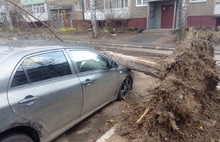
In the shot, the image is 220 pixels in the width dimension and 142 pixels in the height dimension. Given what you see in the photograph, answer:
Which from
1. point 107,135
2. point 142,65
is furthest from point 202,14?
point 107,135

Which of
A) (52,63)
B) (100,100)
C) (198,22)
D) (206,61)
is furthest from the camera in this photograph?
(198,22)

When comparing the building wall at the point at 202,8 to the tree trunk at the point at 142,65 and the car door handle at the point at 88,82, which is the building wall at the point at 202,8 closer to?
the tree trunk at the point at 142,65

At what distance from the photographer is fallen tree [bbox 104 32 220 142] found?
3.26 meters

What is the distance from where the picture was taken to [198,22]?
17.8 meters

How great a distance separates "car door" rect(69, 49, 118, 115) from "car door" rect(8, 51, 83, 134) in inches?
7.3

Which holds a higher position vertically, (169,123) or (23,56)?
(23,56)

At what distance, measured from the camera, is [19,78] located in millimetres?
2598

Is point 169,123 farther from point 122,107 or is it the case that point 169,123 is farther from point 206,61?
point 206,61

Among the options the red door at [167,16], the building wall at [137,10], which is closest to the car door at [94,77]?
the red door at [167,16]

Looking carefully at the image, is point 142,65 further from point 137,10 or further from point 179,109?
point 137,10

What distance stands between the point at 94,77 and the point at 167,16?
18157 mm

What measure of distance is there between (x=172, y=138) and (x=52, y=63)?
2244 mm

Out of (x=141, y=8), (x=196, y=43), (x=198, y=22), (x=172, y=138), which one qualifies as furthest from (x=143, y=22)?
(x=172, y=138)

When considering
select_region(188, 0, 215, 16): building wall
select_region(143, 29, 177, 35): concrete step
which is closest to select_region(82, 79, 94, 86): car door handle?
select_region(143, 29, 177, 35): concrete step
